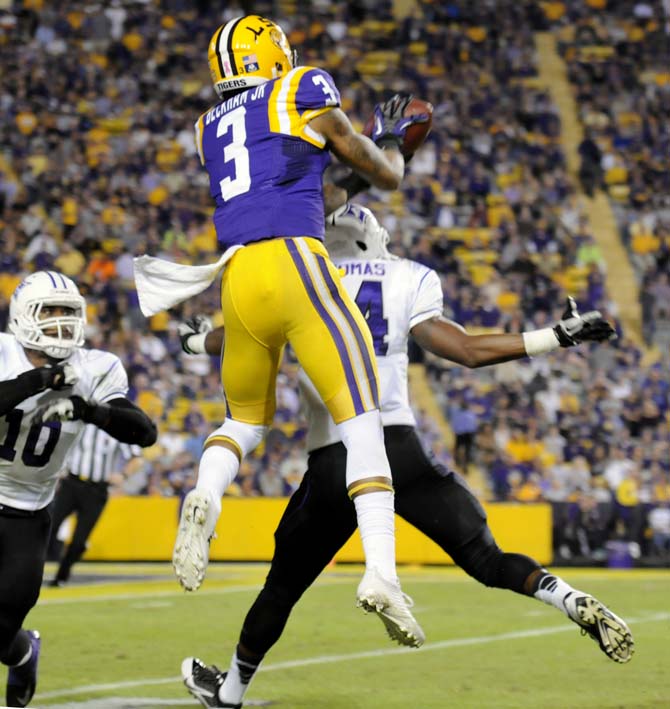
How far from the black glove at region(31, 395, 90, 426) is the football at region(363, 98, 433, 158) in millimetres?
1407

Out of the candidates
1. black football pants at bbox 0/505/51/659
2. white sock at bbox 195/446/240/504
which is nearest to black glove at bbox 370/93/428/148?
white sock at bbox 195/446/240/504

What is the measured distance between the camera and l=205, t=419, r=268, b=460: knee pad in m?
4.79

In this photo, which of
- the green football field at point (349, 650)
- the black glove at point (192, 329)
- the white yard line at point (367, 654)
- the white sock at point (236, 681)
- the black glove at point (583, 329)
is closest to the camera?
the black glove at point (583, 329)

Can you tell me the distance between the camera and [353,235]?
5.40 metres

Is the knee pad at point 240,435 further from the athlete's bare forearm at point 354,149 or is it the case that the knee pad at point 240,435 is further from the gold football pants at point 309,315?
the athlete's bare forearm at point 354,149

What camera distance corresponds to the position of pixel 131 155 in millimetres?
19328

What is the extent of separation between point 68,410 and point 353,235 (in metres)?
1.29

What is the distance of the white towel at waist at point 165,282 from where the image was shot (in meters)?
4.68

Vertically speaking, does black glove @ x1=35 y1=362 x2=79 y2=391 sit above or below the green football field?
above

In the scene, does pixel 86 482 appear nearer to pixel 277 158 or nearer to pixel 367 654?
pixel 367 654

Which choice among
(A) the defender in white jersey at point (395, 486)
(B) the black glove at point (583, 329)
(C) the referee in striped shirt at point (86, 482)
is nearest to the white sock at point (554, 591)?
(A) the defender in white jersey at point (395, 486)

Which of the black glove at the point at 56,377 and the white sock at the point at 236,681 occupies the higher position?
the black glove at the point at 56,377

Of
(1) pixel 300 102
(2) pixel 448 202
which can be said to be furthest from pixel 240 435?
(2) pixel 448 202

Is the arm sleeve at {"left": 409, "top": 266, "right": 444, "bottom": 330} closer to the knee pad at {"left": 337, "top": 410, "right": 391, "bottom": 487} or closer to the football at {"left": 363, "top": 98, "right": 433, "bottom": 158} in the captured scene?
the football at {"left": 363, "top": 98, "right": 433, "bottom": 158}
